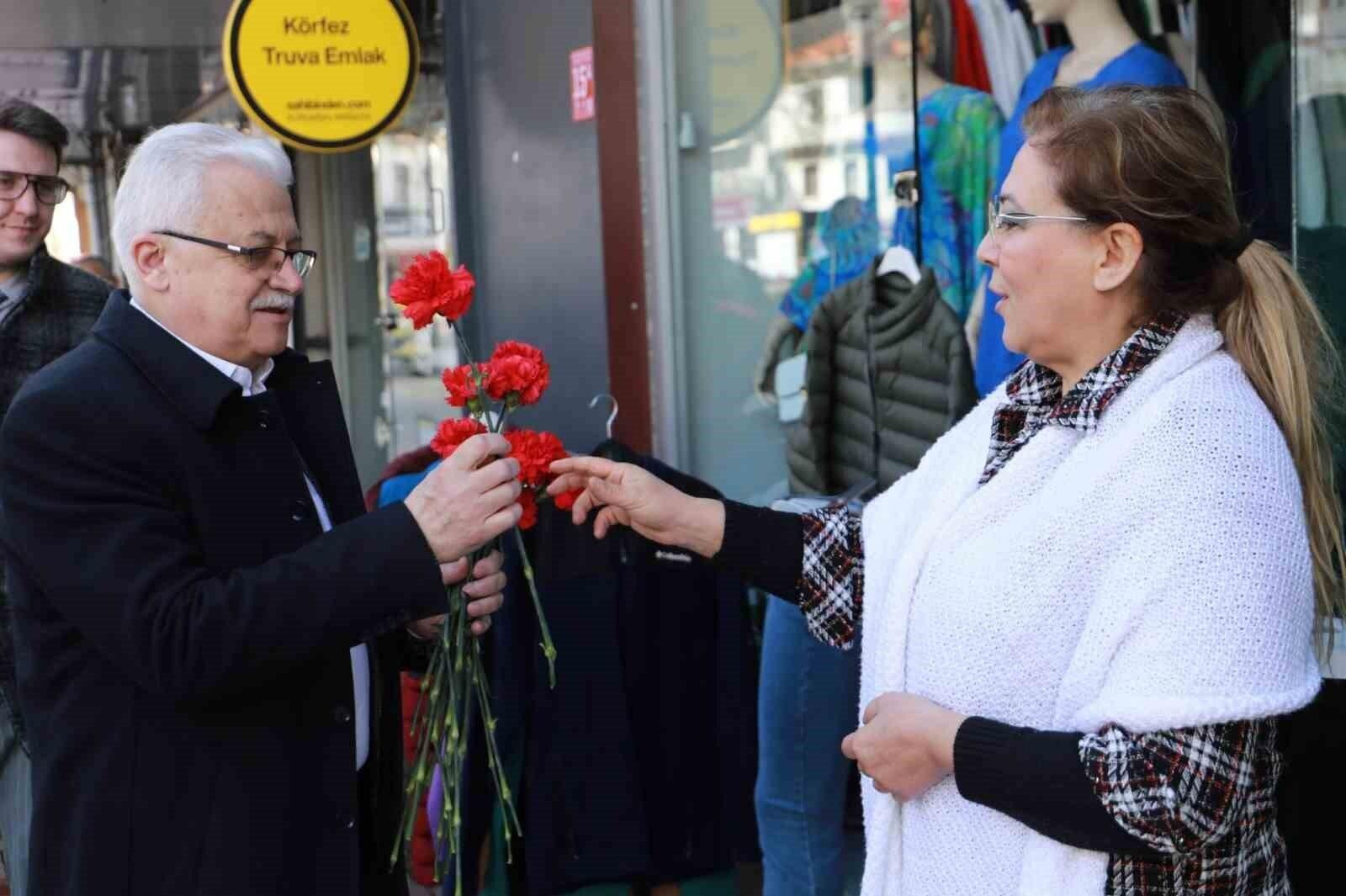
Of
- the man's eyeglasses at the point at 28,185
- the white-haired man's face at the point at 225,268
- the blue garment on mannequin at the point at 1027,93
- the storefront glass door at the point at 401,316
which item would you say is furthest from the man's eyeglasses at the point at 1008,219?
the storefront glass door at the point at 401,316

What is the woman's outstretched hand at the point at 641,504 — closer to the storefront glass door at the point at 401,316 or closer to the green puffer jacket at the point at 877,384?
the green puffer jacket at the point at 877,384

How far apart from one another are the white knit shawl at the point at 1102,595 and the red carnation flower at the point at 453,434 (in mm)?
684

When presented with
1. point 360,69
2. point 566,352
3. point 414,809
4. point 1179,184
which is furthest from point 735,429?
point 1179,184

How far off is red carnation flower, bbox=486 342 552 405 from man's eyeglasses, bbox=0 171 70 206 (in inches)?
66.3

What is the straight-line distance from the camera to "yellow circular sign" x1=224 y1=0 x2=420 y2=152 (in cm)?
490

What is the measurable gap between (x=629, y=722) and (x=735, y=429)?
1689mm

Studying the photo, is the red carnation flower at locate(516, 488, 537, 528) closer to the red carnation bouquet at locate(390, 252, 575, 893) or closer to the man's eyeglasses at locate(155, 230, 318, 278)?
the red carnation bouquet at locate(390, 252, 575, 893)

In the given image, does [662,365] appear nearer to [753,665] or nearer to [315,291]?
[753,665]

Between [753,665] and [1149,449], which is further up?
[1149,449]

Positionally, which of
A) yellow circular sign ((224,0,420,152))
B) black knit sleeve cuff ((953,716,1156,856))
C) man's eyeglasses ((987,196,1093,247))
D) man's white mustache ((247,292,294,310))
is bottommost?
black knit sleeve cuff ((953,716,1156,856))

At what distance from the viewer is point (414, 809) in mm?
2320

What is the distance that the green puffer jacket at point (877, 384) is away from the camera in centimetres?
403

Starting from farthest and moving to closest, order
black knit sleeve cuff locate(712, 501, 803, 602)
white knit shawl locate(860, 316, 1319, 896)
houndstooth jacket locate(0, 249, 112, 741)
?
houndstooth jacket locate(0, 249, 112, 741), black knit sleeve cuff locate(712, 501, 803, 602), white knit shawl locate(860, 316, 1319, 896)

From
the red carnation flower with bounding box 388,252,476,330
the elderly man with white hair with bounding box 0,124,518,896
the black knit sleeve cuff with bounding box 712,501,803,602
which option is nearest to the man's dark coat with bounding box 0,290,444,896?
the elderly man with white hair with bounding box 0,124,518,896
